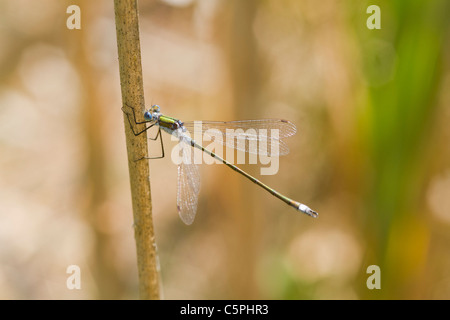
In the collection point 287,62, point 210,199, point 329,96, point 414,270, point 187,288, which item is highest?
point 287,62

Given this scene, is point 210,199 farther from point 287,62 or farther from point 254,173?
point 287,62

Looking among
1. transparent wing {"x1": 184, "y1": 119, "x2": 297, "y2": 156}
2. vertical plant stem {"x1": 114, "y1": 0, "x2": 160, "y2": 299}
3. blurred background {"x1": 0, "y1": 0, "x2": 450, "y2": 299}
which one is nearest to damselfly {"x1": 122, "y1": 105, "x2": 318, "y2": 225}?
transparent wing {"x1": 184, "y1": 119, "x2": 297, "y2": 156}

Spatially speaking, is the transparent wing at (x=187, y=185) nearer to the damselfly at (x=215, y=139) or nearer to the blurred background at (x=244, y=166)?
the damselfly at (x=215, y=139)

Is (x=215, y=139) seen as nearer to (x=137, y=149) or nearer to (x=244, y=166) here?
(x=244, y=166)

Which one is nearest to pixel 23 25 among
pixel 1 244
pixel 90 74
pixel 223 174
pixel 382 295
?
pixel 90 74

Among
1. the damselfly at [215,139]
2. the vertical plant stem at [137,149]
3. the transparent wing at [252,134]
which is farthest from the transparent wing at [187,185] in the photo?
the vertical plant stem at [137,149]

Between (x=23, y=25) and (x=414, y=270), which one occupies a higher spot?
(x=23, y=25)
